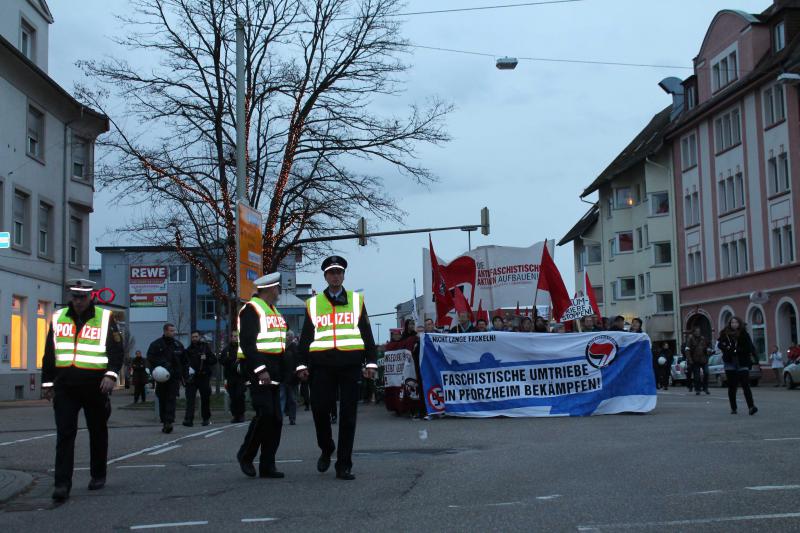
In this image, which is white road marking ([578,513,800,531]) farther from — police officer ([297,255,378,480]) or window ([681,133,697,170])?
window ([681,133,697,170])

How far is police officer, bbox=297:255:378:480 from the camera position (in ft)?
30.6

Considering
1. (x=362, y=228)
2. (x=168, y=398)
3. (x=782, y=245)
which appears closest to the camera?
(x=168, y=398)

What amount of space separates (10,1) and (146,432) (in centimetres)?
2266

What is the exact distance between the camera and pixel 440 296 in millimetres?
24453

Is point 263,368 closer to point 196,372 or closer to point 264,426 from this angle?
point 264,426

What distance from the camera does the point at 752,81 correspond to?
43.9 meters

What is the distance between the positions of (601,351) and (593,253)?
50.1 metres

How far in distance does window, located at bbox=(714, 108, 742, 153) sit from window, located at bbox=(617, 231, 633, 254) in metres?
13.6

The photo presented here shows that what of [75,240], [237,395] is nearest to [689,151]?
[75,240]

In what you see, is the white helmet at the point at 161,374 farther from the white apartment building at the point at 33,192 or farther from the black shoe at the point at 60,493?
the white apartment building at the point at 33,192

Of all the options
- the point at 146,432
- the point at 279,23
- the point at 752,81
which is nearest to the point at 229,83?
the point at 279,23

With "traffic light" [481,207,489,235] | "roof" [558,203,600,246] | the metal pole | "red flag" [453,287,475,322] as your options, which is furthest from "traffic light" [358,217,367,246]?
"roof" [558,203,600,246]

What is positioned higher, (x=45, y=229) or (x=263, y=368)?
(x=45, y=229)

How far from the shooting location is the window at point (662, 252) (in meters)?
56.2
